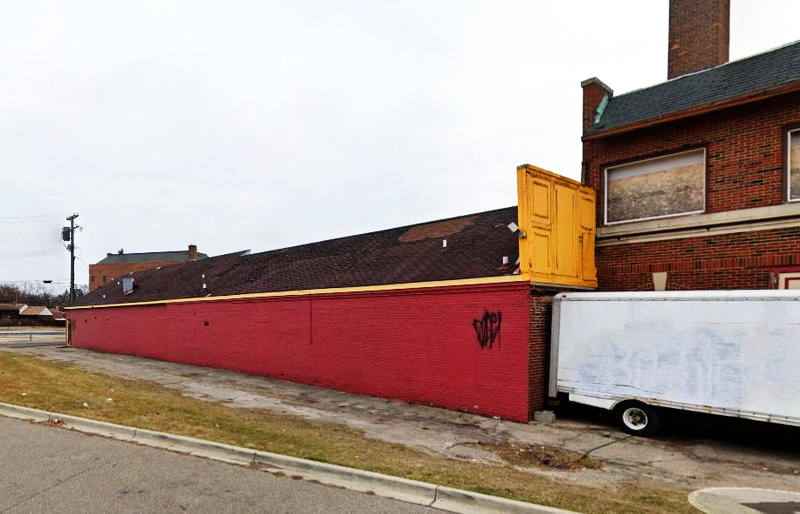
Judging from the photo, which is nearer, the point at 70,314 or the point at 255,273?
the point at 255,273

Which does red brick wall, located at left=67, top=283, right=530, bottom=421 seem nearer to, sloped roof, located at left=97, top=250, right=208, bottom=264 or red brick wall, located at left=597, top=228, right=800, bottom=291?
red brick wall, located at left=597, top=228, right=800, bottom=291

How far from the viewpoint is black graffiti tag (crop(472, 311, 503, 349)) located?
37.5ft

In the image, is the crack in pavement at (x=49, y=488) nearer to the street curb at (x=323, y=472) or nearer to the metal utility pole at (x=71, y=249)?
the street curb at (x=323, y=472)

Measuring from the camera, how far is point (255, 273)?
2161cm

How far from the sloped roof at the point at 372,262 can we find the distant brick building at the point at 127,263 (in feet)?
172

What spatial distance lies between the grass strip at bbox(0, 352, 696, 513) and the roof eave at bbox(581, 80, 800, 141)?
24.7 feet

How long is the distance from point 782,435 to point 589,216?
5.87m

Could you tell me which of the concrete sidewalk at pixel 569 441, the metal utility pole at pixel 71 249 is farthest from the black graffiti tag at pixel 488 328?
the metal utility pole at pixel 71 249

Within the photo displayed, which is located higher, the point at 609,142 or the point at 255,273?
the point at 609,142

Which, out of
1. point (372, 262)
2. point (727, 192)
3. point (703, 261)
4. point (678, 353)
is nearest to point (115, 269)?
point (372, 262)

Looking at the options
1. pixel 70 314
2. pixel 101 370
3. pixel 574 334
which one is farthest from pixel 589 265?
pixel 70 314

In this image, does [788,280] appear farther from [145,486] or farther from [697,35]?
[145,486]

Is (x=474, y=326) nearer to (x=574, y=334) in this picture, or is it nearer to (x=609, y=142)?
(x=574, y=334)

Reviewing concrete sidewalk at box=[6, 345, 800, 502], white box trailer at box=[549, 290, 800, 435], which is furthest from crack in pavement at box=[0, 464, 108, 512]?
white box trailer at box=[549, 290, 800, 435]
